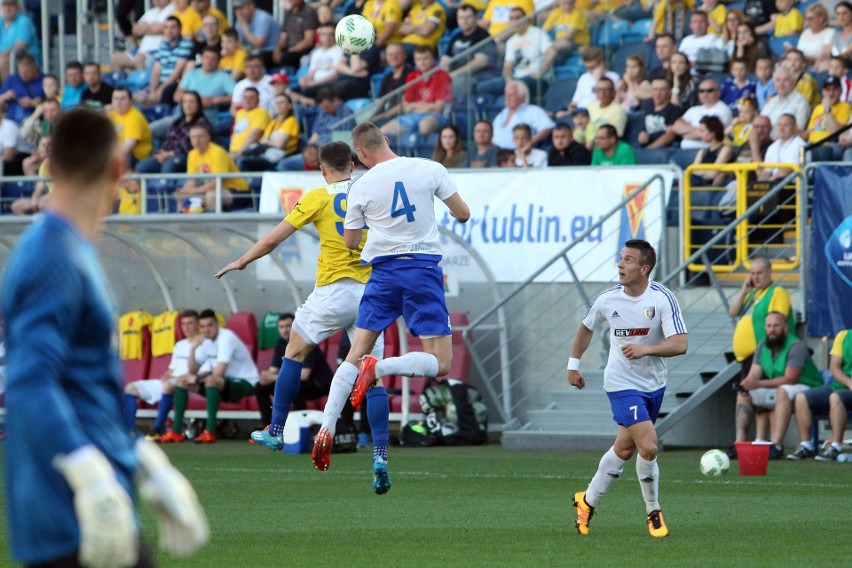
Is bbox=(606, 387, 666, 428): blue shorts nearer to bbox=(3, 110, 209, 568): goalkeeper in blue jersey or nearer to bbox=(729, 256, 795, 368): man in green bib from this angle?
bbox=(3, 110, 209, 568): goalkeeper in blue jersey

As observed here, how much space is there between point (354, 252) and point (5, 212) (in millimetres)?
12787

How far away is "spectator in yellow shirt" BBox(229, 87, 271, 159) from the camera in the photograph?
21.4 meters

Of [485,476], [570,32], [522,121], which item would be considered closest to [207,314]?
[522,121]

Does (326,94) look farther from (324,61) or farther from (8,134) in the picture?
(8,134)

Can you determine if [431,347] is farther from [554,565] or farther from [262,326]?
[262,326]

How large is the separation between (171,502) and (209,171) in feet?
56.3

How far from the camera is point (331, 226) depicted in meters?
11.4

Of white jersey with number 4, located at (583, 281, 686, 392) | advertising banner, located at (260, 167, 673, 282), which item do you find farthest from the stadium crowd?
white jersey with number 4, located at (583, 281, 686, 392)

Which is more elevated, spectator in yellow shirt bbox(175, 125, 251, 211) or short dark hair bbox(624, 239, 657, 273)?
spectator in yellow shirt bbox(175, 125, 251, 211)

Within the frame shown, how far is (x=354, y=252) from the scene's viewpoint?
11.6 m

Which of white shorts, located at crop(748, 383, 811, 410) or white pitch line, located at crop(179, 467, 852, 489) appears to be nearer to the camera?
white pitch line, located at crop(179, 467, 852, 489)

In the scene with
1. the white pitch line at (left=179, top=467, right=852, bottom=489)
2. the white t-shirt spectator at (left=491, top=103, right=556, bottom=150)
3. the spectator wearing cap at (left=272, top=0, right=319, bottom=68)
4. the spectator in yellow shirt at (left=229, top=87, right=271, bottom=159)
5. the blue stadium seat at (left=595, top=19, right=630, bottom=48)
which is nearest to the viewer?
the white pitch line at (left=179, top=467, right=852, bottom=489)

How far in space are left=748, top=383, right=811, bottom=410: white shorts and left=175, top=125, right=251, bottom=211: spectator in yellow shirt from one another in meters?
7.74

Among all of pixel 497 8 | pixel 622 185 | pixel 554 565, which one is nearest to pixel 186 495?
pixel 554 565
